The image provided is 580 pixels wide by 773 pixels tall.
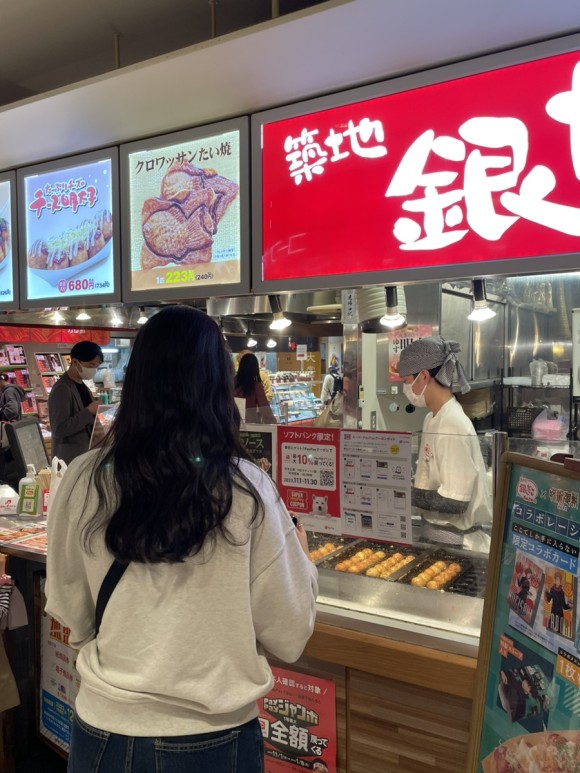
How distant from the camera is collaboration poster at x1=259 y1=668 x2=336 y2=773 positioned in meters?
2.12

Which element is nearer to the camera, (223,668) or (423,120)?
(223,668)

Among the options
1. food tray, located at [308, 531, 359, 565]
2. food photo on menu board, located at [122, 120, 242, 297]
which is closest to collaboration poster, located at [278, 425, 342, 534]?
food tray, located at [308, 531, 359, 565]

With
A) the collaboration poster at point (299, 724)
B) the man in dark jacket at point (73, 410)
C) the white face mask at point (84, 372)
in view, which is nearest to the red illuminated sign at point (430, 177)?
the collaboration poster at point (299, 724)

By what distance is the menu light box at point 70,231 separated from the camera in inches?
111

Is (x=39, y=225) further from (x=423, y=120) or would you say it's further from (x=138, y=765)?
(x=138, y=765)

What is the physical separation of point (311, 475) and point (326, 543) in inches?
11.2

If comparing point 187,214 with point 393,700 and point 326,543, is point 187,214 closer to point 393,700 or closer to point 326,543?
point 326,543

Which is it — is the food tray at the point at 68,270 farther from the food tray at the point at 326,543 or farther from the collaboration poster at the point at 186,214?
the food tray at the point at 326,543

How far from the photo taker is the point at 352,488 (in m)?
2.37

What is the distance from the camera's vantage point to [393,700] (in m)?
2.00

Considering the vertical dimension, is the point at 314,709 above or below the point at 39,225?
below

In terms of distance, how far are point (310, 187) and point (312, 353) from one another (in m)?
8.95

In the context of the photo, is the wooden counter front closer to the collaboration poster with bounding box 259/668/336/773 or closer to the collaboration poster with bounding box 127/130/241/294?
the collaboration poster with bounding box 259/668/336/773

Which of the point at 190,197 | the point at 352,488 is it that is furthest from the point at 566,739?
the point at 190,197
